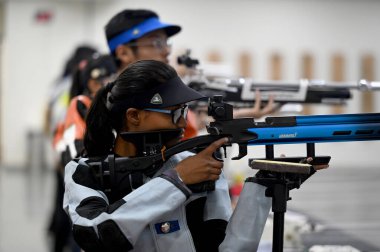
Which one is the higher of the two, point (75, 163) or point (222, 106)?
point (222, 106)

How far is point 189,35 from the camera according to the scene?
42.0 feet

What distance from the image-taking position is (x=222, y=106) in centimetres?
198

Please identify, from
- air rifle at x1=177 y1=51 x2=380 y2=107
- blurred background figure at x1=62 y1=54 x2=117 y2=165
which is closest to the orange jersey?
blurred background figure at x1=62 y1=54 x2=117 y2=165

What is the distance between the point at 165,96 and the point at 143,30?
1.18 metres

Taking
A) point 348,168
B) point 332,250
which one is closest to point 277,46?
point 348,168

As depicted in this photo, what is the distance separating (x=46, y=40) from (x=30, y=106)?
1283 millimetres

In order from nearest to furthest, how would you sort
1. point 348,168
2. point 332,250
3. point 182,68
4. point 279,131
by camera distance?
1. point 279,131
2. point 332,250
3. point 182,68
4. point 348,168

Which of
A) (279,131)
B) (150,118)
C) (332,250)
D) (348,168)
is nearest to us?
(279,131)

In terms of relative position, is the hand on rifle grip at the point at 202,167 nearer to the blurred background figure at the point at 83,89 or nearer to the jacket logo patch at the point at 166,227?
the jacket logo patch at the point at 166,227

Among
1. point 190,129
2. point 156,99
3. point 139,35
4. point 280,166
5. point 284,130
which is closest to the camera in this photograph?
point 280,166

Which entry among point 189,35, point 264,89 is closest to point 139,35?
point 264,89

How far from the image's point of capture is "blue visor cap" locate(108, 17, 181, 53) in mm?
3191

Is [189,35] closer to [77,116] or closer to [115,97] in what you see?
[77,116]

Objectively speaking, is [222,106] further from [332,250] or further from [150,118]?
[332,250]
